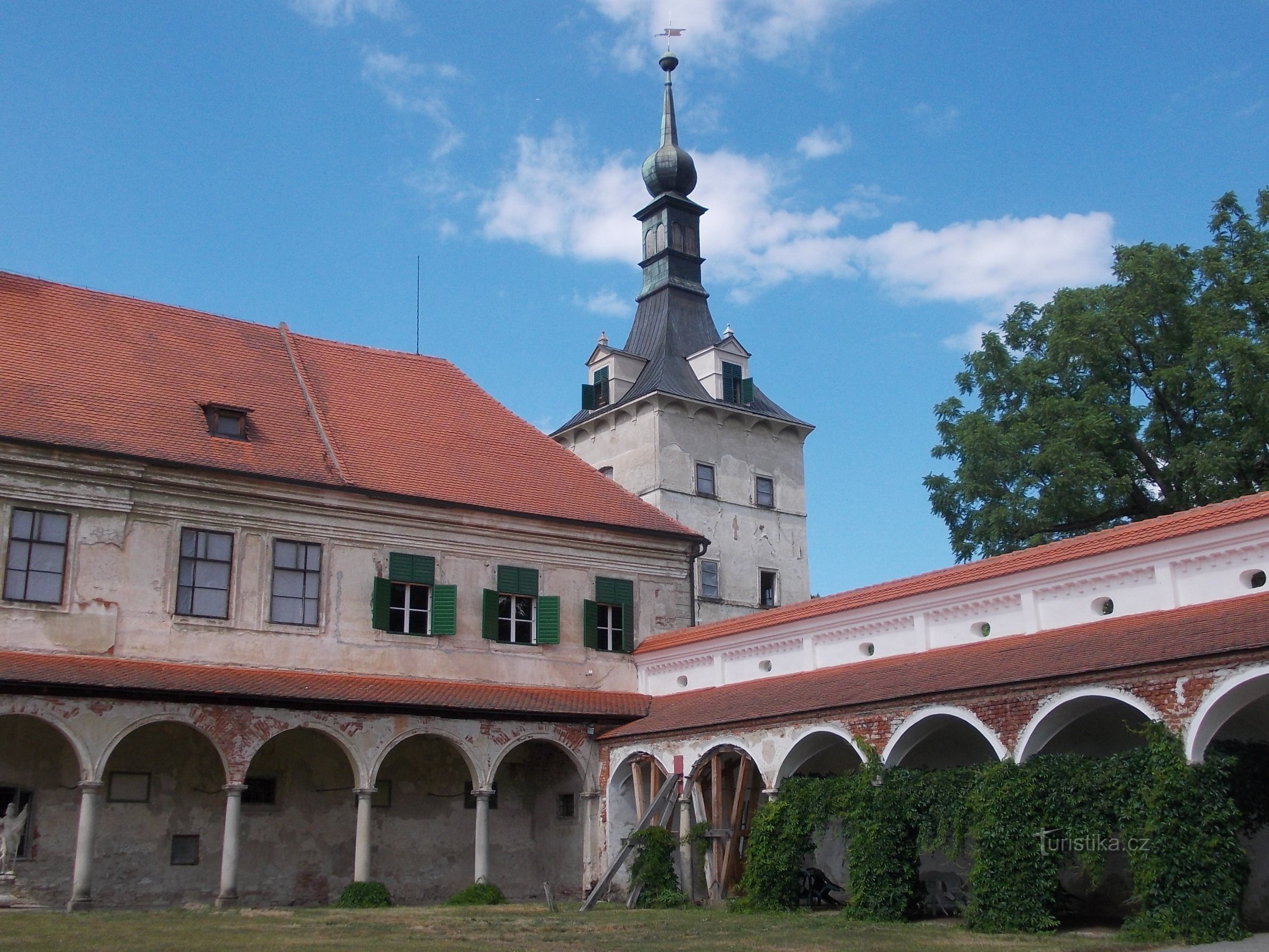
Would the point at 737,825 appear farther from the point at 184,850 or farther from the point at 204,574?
the point at 204,574

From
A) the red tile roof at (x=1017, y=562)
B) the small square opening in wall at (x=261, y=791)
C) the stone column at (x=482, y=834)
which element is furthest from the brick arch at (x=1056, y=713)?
the small square opening in wall at (x=261, y=791)

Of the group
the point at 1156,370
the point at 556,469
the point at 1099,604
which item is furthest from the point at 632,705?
the point at 1156,370

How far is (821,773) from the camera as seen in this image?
21328 millimetres

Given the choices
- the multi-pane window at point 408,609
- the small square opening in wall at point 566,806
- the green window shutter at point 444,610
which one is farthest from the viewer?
the small square opening in wall at point 566,806

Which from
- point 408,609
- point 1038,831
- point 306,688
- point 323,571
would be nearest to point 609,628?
point 408,609

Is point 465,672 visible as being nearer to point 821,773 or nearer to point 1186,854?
point 821,773

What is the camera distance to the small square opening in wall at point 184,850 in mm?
20422

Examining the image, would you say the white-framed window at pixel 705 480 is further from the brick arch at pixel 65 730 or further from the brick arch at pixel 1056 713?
the brick arch at pixel 1056 713

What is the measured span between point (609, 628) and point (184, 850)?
8.33 metres

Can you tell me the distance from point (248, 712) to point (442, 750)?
430cm

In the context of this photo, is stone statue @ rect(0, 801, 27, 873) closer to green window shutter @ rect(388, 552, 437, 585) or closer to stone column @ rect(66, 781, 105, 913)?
stone column @ rect(66, 781, 105, 913)

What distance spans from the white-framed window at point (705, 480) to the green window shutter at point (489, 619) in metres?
16.8

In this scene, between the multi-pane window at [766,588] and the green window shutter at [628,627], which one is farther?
the multi-pane window at [766,588]

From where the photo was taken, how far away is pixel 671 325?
144 feet
